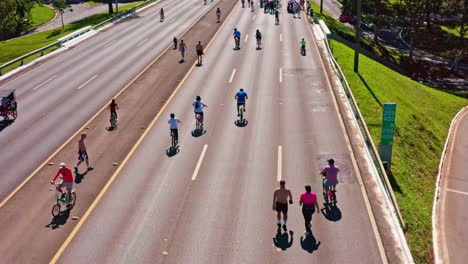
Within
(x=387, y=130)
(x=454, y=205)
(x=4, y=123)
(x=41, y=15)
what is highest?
(x=41, y=15)

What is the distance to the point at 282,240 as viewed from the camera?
16203 mm

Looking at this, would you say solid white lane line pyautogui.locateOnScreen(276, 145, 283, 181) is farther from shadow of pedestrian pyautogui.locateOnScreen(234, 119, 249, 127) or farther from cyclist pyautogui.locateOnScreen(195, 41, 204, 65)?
cyclist pyautogui.locateOnScreen(195, 41, 204, 65)

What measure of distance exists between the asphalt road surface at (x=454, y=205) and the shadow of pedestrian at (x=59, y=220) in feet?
47.8

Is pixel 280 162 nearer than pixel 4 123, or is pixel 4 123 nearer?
pixel 280 162

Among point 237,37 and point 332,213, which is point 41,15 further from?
point 332,213

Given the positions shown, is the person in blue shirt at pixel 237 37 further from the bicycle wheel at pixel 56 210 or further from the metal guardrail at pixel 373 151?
the bicycle wheel at pixel 56 210

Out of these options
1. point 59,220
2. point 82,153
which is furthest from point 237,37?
point 59,220

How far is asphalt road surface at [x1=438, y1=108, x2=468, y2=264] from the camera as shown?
21.0 metres

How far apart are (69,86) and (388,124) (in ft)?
77.5

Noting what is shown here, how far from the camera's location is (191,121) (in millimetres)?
28016

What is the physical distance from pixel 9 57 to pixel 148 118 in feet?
133

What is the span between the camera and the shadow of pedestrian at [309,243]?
1569 cm

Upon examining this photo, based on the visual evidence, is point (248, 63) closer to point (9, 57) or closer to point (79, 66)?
point (79, 66)

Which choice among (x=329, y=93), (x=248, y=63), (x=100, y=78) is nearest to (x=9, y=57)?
(x=100, y=78)
